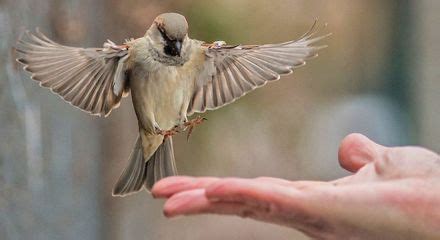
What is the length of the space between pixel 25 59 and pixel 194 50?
21 centimetres

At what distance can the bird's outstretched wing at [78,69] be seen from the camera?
0.87m

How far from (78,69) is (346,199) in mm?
418

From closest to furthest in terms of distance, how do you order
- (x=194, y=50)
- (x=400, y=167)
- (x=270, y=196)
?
(x=270, y=196) < (x=400, y=167) < (x=194, y=50)

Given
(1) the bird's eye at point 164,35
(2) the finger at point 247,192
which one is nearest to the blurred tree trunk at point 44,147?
(1) the bird's eye at point 164,35

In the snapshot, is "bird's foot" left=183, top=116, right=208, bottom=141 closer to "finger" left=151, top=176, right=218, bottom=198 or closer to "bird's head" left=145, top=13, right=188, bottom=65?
"bird's head" left=145, top=13, right=188, bottom=65

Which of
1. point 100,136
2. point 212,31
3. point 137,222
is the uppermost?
point 212,31

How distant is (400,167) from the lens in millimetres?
677

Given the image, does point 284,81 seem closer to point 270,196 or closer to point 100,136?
point 100,136

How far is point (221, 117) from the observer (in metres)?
0.93

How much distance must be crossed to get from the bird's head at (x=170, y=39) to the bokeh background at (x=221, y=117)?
0.03 meters

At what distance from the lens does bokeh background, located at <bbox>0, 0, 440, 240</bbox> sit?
35.8 inches

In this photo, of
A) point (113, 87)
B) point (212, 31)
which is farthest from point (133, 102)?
point (212, 31)

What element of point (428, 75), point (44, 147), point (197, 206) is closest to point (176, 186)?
point (197, 206)

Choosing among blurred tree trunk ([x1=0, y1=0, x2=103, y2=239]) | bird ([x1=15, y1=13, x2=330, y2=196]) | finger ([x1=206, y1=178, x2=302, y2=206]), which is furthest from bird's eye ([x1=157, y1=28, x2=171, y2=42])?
finger ([x1=206, y1=178, x2=302, y2=206])
